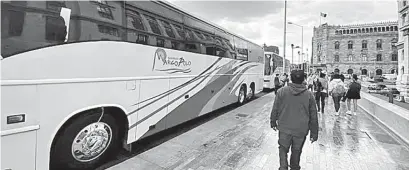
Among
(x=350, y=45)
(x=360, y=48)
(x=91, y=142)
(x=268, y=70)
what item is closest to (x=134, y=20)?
(x=91, y=142)

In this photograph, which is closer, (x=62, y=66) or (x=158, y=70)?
(x=62, y=66)

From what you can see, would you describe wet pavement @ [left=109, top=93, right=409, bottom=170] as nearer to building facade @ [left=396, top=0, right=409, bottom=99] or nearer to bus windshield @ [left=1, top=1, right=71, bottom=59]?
bus windshield @ [left=1, top=1, right=71, bottom=59]

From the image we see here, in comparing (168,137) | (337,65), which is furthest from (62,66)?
(337,65)

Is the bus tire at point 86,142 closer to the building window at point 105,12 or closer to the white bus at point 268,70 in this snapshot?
the building window at point 105,12

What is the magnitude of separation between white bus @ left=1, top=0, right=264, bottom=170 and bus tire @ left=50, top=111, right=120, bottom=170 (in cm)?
2

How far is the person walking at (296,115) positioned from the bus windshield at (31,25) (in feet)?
10.6

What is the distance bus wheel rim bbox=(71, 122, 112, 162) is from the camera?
3766mm

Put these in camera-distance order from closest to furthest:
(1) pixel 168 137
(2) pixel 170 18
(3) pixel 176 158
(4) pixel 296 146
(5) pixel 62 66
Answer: (5) pixel 62 66 < (4) pixel 296 146 < (3) pixel 176 158 < (2) pixel 170 18 < (1) pixel 168 137

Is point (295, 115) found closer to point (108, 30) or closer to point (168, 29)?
point (108, 30)

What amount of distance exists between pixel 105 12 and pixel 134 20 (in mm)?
652

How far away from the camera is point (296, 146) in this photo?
3496 mm

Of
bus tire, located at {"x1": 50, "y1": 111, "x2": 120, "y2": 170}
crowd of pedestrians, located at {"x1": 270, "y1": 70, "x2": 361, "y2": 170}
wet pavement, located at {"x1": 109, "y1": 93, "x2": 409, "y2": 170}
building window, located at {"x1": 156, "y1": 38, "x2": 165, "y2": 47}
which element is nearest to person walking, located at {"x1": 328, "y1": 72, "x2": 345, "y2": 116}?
wet pavement, located at {"x1": 109, "y1": 93, "x2": 409, "y2": 170}

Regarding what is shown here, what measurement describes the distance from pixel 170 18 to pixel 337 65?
96591 mm

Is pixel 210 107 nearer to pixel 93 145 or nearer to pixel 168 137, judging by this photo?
pixel 168 137
